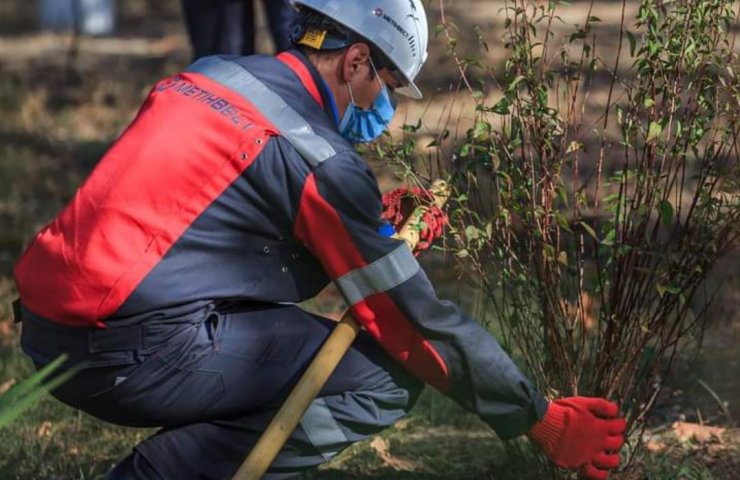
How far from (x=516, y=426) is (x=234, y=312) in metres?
0.69

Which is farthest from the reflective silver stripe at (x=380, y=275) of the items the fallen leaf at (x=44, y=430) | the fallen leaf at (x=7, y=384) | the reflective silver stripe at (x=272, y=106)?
the fallen leaf at (x=7, y=384)

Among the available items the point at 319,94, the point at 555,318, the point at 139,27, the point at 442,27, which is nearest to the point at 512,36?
the point at 442,27

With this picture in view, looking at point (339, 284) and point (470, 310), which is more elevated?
point (339, 284)

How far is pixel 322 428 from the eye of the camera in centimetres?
344

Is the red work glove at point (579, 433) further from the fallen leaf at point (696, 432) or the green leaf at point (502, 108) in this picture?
the fallen leaf at point (696, 432)

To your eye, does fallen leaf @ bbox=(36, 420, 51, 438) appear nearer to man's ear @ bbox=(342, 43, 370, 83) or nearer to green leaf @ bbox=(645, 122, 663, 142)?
man's ear @ bbox=(342, 43, 370, 83)

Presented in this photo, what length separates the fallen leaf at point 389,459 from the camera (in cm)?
422

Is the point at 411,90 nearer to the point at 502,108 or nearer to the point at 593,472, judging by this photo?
the point at 502,108

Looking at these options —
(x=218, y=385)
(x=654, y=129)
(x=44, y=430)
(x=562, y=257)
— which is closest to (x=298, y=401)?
(x=218, y=385)

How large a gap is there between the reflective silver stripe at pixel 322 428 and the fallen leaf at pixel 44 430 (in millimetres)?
1313

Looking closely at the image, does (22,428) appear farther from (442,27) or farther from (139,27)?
(139,27)

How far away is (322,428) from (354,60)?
0.85 metres

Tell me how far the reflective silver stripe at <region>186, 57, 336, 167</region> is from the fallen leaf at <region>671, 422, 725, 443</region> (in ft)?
5.48

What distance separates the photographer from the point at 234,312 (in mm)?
3385
